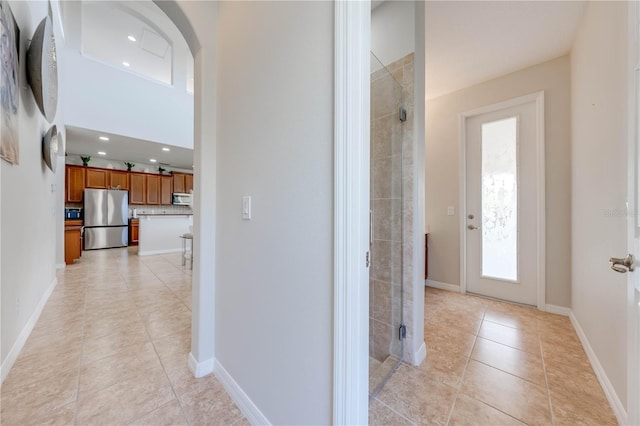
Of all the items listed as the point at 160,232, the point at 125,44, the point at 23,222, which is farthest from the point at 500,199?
the point at 125,44

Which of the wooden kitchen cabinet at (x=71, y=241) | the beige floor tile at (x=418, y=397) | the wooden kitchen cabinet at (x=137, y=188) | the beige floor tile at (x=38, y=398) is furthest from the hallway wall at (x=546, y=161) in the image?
the wooden kitchen cabinet at (x=137, y=188)

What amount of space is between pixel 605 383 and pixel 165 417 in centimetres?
246

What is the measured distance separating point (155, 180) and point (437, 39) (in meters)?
7.84

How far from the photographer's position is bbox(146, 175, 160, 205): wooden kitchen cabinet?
7.11 m

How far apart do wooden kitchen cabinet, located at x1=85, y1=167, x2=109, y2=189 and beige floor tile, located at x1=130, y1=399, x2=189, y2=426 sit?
722 centimetres

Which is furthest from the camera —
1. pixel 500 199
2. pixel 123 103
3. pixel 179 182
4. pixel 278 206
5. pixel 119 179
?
pixel 179 182

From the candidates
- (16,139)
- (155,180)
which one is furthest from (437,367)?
(155,180)

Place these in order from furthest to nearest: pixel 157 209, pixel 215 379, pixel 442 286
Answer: pixel 157 209 → pixel 442 286 → pixel 215 379

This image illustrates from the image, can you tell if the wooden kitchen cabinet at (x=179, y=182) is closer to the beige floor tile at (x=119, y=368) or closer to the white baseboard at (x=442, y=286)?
the beige floor tile at (x=119, y=368)

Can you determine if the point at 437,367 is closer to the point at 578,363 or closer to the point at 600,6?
the point at 578,363

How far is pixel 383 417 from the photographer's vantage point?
124 cm

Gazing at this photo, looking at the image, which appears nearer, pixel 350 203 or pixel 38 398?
pixel 350 203

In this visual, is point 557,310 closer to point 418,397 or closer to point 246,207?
point 418,397

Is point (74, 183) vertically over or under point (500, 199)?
over
